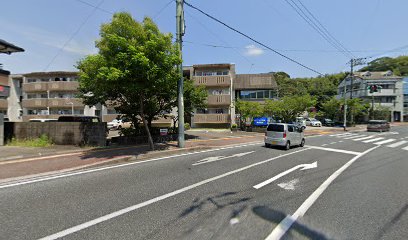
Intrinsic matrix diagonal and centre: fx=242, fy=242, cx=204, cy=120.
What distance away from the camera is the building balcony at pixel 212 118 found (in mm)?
33344

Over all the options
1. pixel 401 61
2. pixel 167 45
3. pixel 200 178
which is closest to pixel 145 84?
pixel 167 45

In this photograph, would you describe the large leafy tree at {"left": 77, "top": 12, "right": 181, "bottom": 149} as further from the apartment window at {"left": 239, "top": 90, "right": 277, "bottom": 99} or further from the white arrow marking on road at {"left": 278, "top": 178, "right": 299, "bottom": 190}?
the apartment window at {"left": 239, "top": 90, "right": 277, "bottom": 99}

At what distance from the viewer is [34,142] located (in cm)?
1393

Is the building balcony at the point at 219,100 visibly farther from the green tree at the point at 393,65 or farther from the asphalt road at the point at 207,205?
the green tree at the point at 393,65

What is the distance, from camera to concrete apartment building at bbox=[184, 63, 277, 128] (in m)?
33.4

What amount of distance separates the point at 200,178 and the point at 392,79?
6910 centimetres

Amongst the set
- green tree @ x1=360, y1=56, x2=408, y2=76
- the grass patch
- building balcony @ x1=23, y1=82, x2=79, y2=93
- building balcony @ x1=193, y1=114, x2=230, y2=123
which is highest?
green tree @ x1=360, y1=56, x2=408, y2=76

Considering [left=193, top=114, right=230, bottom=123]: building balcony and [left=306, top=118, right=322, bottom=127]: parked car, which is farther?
[left=306, top=118, right=322, bottom=127]: parked car

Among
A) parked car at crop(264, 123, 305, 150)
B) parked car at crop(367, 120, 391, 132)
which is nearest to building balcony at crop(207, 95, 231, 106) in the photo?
parked car at crop(264, 123, 305, 150)

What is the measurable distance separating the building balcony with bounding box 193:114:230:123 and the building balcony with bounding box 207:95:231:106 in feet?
5.31

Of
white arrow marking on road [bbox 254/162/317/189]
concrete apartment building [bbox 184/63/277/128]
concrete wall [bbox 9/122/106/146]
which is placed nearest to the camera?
white arrow marking on road [bbox 254/162/317/189]

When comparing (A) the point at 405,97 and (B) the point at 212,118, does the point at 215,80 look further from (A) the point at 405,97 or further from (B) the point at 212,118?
(A) the point at 405,97

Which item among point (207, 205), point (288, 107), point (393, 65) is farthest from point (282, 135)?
→ point (393, 65)

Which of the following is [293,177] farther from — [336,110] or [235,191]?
[336,110]
